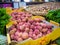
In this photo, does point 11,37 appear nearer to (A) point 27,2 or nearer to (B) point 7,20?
(B) point 7,20

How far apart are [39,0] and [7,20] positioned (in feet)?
12.1

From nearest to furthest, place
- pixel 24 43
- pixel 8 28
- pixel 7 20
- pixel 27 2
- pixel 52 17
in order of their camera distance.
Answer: pixel 24 43 → pixel 8 28 → pixel 7 20 → pixel 52 17 → pixel 27 2

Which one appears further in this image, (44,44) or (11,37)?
(11,37)

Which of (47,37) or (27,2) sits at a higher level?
(47,37)

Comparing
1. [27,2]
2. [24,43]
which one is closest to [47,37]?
[24,43]

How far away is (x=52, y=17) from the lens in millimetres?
3016

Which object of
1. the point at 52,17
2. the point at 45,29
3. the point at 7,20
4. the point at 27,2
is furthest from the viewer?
the point at 27,2

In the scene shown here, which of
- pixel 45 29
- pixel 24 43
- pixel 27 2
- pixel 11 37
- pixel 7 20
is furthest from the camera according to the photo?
pixel 27 2

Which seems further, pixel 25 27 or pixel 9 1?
pixel 9 1

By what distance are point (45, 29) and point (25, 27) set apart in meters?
0.23

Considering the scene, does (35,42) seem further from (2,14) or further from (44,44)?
(2,14)

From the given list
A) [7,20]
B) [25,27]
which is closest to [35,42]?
[25,27]

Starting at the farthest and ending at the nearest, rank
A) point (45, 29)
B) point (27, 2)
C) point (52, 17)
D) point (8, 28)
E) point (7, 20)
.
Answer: point (27, 2), point (52, 17), point (7, 20), point (8, 28), point (45, 29)

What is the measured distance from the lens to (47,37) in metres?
1.74
